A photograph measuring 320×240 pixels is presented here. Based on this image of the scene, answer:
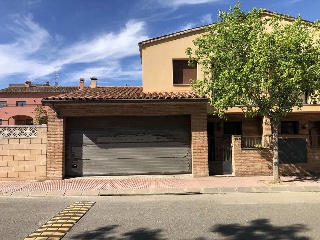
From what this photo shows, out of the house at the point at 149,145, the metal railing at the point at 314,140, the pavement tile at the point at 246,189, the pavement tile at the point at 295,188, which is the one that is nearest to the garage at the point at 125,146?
the house at the point at 149,145

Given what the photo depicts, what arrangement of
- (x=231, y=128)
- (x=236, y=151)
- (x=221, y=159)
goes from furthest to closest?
(x=231, y=128) < (x=221, y=159) < (x=236, y=151)

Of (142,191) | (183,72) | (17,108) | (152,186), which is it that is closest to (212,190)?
(152,186)

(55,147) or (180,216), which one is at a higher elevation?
(55,147)

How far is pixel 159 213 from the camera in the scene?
7004mm

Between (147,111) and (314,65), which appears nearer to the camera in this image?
(314,65)

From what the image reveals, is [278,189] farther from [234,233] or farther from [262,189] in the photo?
[234,233]

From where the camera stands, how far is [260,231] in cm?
560

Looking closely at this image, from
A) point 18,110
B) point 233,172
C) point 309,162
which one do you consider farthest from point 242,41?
point 18,110

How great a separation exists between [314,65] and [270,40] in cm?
167

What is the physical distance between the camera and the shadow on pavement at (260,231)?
5277 millimetres

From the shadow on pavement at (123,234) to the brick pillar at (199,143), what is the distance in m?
6.95

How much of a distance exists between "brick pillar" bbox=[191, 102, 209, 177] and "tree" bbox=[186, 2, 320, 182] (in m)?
1.31

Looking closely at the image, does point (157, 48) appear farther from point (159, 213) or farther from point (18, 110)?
point (18, 110)

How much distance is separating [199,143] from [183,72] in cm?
430
